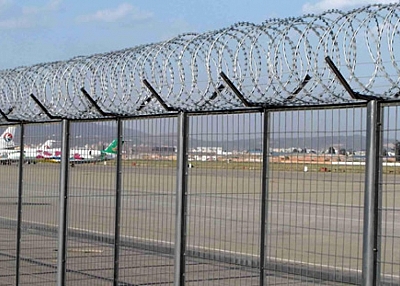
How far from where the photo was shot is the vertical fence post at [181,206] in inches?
346

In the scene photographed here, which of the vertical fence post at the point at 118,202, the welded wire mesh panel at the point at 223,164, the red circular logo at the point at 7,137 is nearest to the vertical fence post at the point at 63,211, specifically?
the vertical fence post at the point at 118,202

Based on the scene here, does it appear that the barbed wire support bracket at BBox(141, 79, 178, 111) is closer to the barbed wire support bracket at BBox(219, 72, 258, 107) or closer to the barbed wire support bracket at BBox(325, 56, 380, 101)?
the barbed wire support bracket at BBox(219, 72, 258, 107)

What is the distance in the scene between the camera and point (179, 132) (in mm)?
8891

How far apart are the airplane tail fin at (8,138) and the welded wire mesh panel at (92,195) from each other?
1.82m

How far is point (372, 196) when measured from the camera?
6.98m

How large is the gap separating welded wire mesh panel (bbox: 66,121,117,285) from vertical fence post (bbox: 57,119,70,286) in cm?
8

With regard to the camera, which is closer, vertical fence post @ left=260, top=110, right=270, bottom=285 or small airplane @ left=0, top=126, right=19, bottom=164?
vertical fence post @ left=260, top=110, right=270, bottom=285

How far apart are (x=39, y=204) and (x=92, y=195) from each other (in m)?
1.85

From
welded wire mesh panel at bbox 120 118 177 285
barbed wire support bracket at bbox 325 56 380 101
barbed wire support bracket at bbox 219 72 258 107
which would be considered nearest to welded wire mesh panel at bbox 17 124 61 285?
welded wire mesh panel at bbox 120 118 177 285

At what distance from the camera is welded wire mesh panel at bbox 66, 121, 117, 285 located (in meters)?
10.3

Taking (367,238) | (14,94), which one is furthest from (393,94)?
(14,94)

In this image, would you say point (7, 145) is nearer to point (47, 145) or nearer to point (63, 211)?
point (47, 145)

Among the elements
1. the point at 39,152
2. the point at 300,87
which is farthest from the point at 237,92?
the point at 39,152

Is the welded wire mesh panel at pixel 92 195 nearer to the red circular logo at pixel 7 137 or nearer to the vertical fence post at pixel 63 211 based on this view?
the vertical fence post at pixel 63 211
